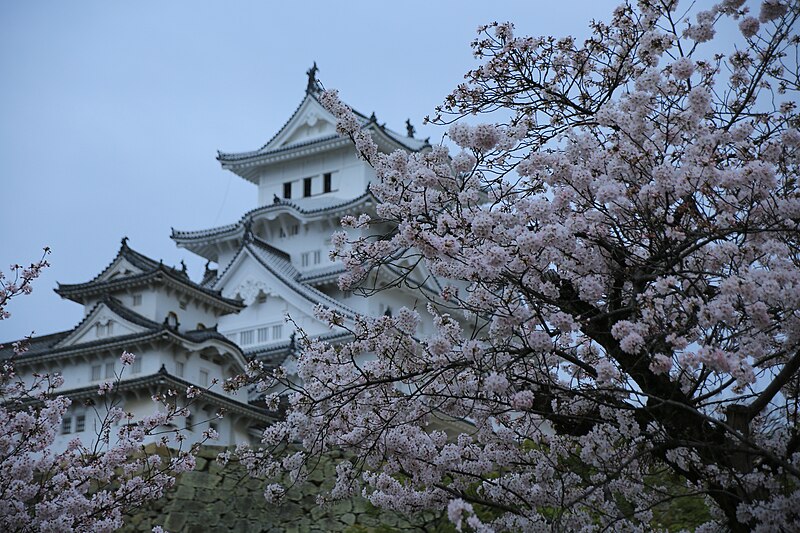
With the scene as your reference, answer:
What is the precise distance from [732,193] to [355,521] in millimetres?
9331

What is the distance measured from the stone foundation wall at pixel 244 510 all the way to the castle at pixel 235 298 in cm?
188

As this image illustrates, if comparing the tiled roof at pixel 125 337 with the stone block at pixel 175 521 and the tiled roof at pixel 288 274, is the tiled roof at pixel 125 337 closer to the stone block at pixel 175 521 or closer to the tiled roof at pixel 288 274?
the tiled roof at pixel 288 274

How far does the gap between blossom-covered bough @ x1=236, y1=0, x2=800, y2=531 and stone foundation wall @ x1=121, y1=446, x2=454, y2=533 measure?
6.50 m

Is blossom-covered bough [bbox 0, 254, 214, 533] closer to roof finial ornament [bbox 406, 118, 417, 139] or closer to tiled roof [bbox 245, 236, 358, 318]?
tiled roof [bbox 245, 236, 358, 318]

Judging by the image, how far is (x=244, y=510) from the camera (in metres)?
15.4

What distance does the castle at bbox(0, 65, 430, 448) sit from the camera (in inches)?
899

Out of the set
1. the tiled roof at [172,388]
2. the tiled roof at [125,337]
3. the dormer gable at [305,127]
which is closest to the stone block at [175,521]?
the tiled roof at [172,388]

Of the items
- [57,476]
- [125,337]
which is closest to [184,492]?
[57,476]

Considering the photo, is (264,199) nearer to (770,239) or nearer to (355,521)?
(355,521)

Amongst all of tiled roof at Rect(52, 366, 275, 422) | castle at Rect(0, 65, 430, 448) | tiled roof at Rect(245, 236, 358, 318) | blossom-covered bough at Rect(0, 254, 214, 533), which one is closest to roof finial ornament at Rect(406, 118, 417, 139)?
castle at Rect(0, 65, 430, 448)

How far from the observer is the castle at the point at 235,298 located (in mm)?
22844

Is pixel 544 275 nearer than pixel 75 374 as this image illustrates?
Yes

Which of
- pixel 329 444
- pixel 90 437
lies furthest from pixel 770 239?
pixel 90 437

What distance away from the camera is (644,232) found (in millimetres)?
7453
